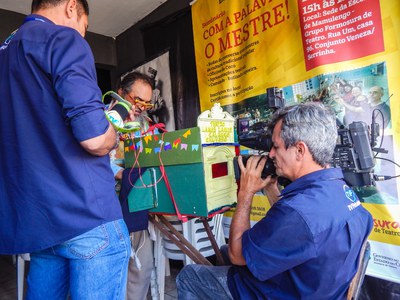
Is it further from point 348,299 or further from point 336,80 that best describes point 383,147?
point 348,299

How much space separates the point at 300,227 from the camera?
80cm

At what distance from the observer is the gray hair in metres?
0.95

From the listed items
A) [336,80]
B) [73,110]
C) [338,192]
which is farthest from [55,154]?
[336,80]

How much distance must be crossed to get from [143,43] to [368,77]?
2.34 m

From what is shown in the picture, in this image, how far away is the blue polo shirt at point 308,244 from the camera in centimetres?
80


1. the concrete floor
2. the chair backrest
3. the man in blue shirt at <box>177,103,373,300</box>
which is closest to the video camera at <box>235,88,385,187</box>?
the man in blue shirt at <box>177,103,373,300</box>

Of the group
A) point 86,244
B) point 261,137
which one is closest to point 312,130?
point 261,137

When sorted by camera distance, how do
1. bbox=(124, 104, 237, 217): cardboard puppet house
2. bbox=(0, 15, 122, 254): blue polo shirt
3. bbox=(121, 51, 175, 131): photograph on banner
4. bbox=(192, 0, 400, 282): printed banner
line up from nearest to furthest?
1. bbox=(0, 15, 122, 254): blue polo shirt
2. bbox=(124, 104, 237, 217): cardboard puppet house
3. bbox=(192, 0, 400, 282): printed banner
4. bbox=(121, 51, 175, 131): photograph on banner

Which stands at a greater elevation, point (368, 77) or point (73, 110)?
point (368, 77)

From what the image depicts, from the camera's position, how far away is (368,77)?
1443mm

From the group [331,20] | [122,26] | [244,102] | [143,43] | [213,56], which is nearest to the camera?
[331,20]

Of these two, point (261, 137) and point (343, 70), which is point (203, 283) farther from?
point (343, 70)

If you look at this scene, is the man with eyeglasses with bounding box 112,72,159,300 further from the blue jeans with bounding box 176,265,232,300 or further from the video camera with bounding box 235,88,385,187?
the video camera with bounding box 235,88,385,187

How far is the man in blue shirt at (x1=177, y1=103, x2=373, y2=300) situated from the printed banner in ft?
1.01
